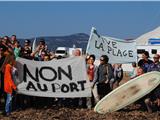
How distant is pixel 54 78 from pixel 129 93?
2122 millimetres

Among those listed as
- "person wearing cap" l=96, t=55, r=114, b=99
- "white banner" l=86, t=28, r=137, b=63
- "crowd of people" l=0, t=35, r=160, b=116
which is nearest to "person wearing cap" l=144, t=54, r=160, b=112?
"crowd of people" l=0, t=35, r=160, b=116

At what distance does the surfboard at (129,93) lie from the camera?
14328 mm

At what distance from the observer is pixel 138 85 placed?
48.3ft

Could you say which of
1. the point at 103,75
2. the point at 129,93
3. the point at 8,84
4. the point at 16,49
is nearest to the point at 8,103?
the point at 8,84

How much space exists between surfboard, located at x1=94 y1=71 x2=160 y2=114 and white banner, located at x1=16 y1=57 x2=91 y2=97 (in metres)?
0.69

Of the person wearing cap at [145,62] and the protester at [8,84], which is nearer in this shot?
the protester at [8,84]

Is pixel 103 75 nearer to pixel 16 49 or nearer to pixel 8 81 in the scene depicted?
pixel 16 49

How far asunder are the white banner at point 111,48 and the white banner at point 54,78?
2961 millimetres

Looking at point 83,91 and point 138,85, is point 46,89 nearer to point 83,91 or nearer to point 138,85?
point 83,91

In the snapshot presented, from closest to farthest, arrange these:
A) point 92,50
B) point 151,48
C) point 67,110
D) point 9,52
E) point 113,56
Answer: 1. point 9,52
2. point 67,110
3. point 92,50
4. point 113,56
5. point 151,48

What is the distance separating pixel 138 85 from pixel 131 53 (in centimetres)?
576

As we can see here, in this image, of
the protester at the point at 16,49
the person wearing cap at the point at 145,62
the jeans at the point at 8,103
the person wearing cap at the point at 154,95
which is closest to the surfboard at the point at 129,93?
the person wearing cap at the point at 154,95

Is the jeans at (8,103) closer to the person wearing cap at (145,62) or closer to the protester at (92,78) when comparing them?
the protester at (92,78)

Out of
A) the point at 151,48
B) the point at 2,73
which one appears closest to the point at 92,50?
the point at 2,73
